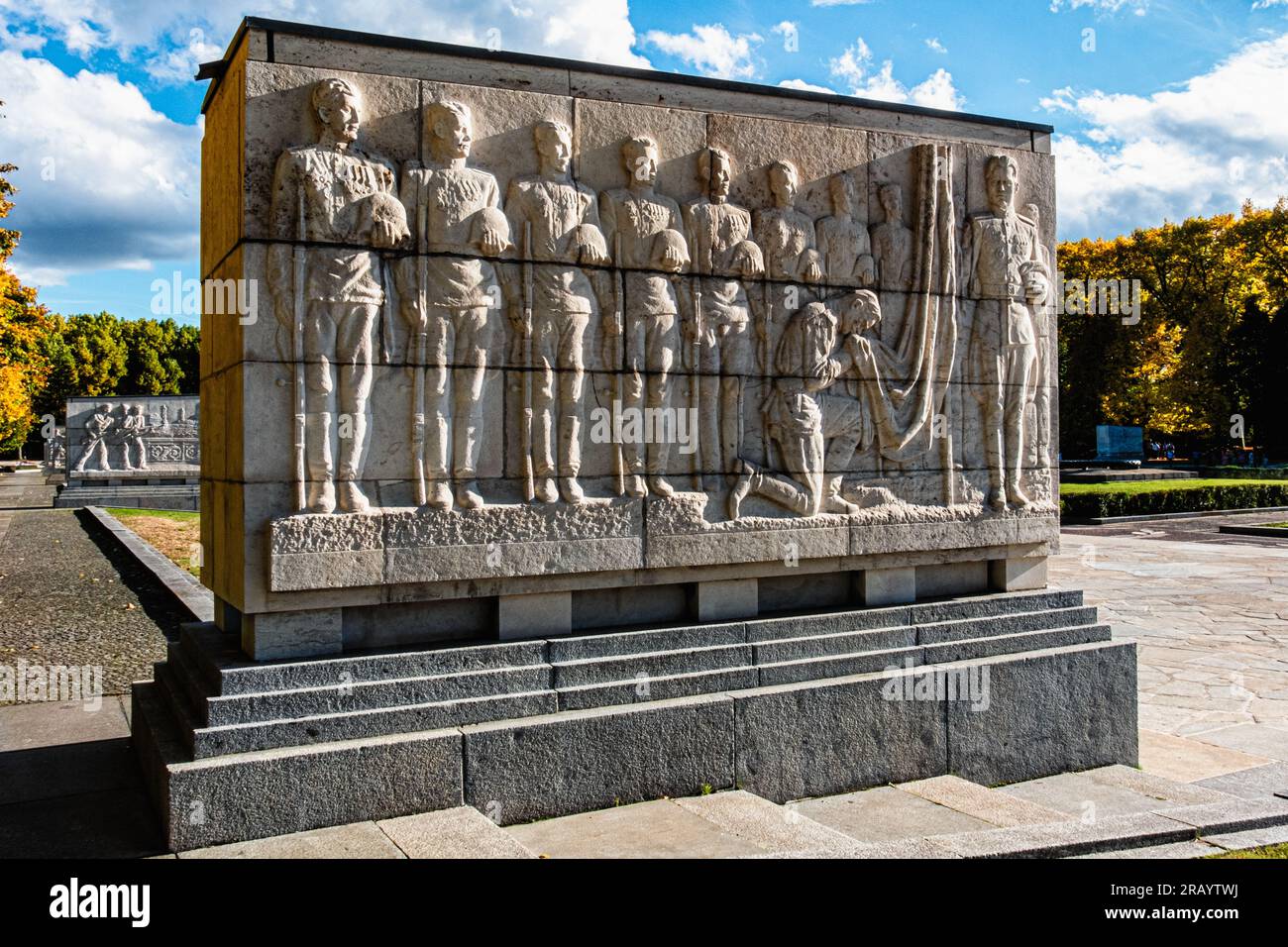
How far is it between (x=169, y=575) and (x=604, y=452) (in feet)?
31.3

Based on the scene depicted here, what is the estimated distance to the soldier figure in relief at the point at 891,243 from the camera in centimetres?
676

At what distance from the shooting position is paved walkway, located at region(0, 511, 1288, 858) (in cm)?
481

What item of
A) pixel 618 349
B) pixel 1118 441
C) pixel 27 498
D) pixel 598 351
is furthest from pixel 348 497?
pixel 1118 441

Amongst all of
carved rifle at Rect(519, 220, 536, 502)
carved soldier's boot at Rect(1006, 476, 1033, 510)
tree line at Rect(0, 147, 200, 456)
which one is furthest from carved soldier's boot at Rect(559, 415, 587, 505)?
tree line at Rect(0, 147, 200, 456)

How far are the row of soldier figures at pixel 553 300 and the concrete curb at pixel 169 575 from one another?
14.4 feet

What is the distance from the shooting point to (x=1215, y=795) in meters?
6.12

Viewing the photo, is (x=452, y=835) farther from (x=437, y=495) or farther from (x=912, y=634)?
(x=912, y=634)

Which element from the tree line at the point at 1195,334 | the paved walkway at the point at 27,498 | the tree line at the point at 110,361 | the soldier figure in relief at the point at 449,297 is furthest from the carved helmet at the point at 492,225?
the tree line at the point at 110,361

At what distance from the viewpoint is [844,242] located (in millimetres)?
6617

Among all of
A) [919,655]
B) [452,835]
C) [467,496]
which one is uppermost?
[467,496]

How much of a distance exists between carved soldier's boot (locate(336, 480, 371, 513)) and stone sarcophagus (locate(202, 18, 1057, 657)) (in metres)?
0.01

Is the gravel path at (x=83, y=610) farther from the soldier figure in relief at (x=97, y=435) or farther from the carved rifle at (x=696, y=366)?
the soldier figure in relief at (x=97, y=435)

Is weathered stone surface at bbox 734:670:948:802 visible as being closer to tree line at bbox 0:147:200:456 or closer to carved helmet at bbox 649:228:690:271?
carved helmet at bbox 649:228:690:271
